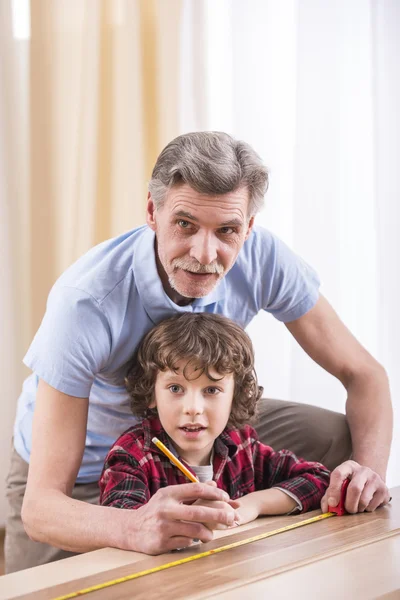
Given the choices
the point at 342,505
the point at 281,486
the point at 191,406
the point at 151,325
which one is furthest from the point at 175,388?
the point at 342,505

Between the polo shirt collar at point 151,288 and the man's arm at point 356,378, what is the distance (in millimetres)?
397

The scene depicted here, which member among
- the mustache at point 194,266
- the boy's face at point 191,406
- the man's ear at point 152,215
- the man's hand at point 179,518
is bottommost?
the man's hand at point 179,518

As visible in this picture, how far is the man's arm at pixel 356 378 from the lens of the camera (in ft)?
6.56

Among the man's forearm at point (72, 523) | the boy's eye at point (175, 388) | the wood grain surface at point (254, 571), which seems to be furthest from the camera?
the boy's eye at point (175, 388)

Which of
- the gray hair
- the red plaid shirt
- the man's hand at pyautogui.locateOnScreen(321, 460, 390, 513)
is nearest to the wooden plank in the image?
the man's hand at pyautogui.locateOnScreen(321, 460, 390, 513)

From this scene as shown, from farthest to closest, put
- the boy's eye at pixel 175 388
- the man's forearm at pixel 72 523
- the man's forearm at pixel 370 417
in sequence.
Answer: the man's forearm at pixel 370 417 < the boy's eye at pixel 175 388 < the man's forearm at pixel 72 523

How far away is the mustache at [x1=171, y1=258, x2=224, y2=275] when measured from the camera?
65.8 inches

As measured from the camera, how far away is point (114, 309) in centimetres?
176

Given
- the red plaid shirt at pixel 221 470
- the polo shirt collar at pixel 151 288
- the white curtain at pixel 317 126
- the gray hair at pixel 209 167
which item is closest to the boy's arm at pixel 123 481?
the red plaid shirt at pixel 221 470

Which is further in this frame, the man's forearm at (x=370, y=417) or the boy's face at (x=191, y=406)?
the man's forearm at (x=370, y=417)

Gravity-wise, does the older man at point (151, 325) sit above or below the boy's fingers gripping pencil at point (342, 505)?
above

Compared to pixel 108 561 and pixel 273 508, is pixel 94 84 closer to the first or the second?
pixel 273 508

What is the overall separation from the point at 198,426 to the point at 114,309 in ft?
1.05

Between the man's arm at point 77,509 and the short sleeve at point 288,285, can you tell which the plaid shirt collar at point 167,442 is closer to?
the man's arm at point 77,509
